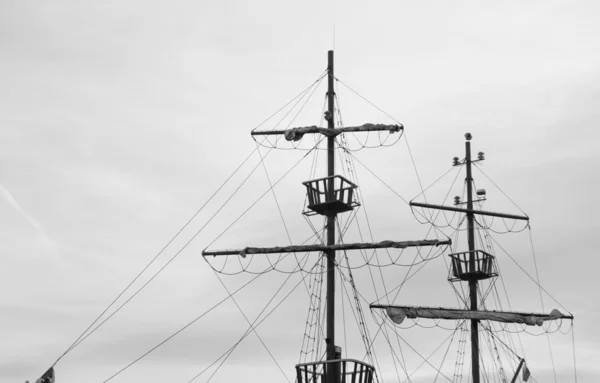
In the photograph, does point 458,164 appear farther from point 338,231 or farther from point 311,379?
point 311,379

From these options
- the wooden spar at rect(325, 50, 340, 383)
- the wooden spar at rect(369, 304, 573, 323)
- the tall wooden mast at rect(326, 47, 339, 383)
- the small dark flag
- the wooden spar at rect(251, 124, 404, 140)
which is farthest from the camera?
the wooden spar at rect(369, 304, 573, 323)

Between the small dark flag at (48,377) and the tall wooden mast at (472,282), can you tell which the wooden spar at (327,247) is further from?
the tall wooden mast at (472,282)

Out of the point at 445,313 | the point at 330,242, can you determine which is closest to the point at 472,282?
the point at 445,313

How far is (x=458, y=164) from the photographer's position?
4988cm

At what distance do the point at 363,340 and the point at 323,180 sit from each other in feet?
19.5

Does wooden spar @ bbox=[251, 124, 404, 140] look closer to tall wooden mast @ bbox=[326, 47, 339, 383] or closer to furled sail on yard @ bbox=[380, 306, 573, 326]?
tall wooden mast @ bbox=[326, 47, 339, 383]

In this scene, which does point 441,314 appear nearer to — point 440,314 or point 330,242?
point 440,314

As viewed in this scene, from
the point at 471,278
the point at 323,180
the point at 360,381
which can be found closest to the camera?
the point at 360,381

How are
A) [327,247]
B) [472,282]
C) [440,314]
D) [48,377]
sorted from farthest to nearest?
[472,282], [440,314], [327,247], [48,377]

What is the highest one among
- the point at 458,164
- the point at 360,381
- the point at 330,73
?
the point at 458,164

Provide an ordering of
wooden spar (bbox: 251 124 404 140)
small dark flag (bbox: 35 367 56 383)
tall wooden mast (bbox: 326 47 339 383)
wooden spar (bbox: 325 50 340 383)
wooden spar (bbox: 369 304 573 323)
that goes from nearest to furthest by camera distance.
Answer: small dark flag (bbox: 35 367 56 383)
wooden spar (bbox: 325 50 340 383)
tall wooden mast (bbox: 326 47 339 383)
wooden spar (bbox: 251 124 404 140)
wooden spar (bbox: 369 304 573 323)

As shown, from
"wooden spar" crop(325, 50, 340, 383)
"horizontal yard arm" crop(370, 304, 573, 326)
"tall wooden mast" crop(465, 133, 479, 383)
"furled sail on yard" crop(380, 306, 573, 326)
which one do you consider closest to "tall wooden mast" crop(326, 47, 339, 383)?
"wooden spar" crop(325, 50, 340, 383)

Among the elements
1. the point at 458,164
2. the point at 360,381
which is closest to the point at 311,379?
the point at 360,381

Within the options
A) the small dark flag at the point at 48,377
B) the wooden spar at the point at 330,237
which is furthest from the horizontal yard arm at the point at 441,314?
the small dark flag at the point at 48,377
